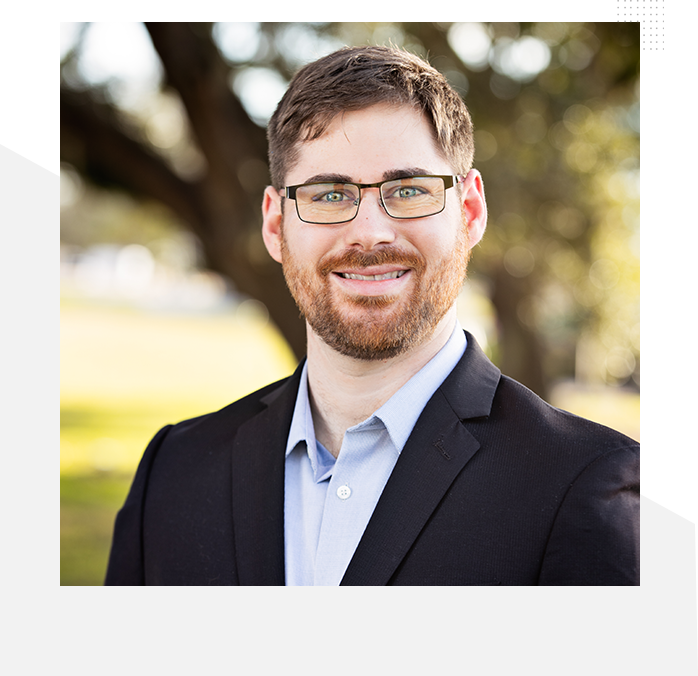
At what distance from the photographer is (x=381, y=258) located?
5.40ft

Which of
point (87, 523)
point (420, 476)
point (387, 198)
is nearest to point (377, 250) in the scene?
point (387, 198)

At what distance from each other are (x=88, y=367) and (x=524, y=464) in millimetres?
3488

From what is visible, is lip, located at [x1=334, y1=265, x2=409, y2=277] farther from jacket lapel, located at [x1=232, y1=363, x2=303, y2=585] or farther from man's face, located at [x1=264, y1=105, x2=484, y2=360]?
jacket lapel, located at [x1=232, y1=363, x2=303, y2=585]

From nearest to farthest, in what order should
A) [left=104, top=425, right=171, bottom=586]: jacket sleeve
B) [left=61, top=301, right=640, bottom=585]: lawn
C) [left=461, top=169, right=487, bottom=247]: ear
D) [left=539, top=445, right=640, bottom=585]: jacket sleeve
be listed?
1. [left=539, top=445, right=640, bottom=585]: jacket sleeve
2. [left=461, top=169, right=487, bottom=247]: ear
3. [left=104, top=425, right=171, bottom=586]: jacket sleeve
4. [left=61, top=301, right=640, bottom=585]: lawn

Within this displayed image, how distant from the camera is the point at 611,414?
11.1 feet

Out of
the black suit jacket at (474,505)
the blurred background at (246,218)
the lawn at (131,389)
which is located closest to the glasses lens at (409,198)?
the black suit jacket at (474,505)

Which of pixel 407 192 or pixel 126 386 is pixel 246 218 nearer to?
pixel 126 386

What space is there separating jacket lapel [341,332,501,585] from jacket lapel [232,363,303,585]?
0.70 ft

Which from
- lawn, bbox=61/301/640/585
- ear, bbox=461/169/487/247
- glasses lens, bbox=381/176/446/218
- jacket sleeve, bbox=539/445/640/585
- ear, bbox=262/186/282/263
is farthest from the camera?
lawn, bbox=61/301/640/585

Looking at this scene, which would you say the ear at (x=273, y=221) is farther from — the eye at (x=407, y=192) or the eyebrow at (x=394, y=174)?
the eye at (x=407, y=192)

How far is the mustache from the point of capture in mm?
1644

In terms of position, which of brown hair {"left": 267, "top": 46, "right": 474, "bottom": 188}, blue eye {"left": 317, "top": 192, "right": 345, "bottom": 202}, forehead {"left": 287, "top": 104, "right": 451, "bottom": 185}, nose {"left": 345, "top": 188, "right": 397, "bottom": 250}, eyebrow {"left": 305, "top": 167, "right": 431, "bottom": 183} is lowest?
nose {"left": 345, "top": 188, "right": 397, "bottom": 250}

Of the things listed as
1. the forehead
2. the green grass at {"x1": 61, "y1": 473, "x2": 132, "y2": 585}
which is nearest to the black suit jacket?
the forehead
